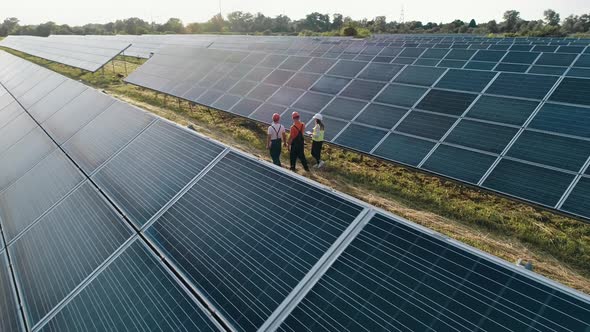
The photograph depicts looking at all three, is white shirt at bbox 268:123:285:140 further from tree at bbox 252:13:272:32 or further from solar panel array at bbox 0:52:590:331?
tree at bbox 252:13:272:32

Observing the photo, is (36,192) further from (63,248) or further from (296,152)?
(296,152)

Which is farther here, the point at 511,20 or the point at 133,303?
the point at 511,20

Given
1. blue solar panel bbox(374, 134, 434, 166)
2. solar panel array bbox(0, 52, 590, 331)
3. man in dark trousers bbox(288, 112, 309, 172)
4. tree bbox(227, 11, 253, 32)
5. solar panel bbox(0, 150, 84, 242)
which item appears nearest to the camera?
solar panel array bbox(0, 52, 590, 331)

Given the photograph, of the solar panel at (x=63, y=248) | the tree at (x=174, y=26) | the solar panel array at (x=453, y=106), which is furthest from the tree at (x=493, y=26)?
the solar panel at (x=63, y=248)

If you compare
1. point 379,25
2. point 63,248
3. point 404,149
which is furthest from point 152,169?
point 379,25

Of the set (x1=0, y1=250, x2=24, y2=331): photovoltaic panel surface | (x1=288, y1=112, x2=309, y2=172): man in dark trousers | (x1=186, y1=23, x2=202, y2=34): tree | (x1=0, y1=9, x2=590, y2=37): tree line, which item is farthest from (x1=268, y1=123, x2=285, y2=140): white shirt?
(x1=186, y1=23, x2=202, y2=34): tree

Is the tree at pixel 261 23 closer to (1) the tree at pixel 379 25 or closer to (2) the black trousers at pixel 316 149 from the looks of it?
(1) the tree at pixel 379 25
